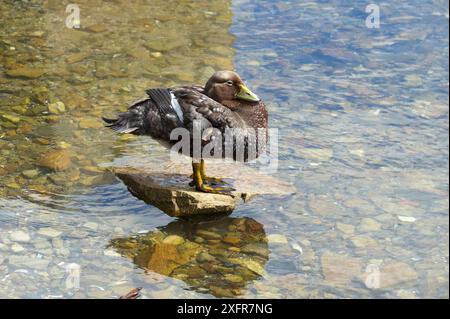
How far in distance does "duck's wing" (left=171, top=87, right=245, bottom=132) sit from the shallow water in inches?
33.6

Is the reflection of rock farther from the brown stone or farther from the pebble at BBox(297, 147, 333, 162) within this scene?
the pebble at BBox(297, 147, 333, 162)

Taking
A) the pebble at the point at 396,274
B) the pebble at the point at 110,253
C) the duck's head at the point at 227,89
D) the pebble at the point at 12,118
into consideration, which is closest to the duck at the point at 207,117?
the duck's head at the point at 227,89

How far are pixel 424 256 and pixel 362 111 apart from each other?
313 cm

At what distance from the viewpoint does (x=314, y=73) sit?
34.6 ft

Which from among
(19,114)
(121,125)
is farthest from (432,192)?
(19,114)

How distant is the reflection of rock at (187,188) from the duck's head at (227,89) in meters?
0.89

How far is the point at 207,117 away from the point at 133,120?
0.82 metres

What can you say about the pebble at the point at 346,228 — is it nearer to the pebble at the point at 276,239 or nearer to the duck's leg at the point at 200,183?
the pebble at the point at 276,239

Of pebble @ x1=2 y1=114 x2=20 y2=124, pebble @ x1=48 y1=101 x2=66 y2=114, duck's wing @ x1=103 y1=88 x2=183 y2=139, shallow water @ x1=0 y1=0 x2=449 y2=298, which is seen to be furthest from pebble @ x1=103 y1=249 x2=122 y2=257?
pebble @ x1=48 y1=101 x2=66 y2=114

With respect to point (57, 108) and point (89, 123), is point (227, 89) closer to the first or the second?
point (89, 123)

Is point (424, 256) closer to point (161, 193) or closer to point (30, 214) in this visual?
point (161, 193)

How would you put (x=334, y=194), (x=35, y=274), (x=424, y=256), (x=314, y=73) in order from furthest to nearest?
1. (x=314, y=73)
2. (x=334, y=194)
3. (x=424, y=256)
4. (x=35, y=274)

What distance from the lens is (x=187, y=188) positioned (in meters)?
7.39

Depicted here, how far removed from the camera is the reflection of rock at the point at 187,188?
715 centimetres
